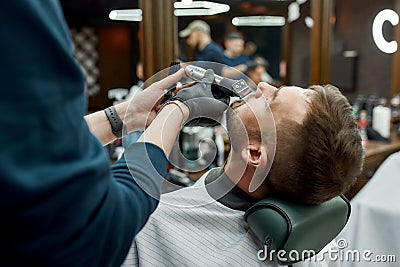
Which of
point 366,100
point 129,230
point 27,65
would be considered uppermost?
point 27,65

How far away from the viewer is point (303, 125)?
1009mm

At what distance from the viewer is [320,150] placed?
98 cm

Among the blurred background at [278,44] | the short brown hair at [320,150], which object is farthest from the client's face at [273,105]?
the blurred background at [278,44]

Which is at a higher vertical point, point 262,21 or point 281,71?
point 262,21

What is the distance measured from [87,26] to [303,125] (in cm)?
285

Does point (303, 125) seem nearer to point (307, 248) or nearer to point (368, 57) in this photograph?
point (307, 248)

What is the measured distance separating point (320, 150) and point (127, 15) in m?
2.09

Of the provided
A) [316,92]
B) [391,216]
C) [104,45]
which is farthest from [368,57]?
[316,92]

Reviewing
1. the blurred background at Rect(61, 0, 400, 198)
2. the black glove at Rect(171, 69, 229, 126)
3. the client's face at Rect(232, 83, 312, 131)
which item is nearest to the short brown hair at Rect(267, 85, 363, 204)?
the client's face at Rect(232, 83, 312, 131)

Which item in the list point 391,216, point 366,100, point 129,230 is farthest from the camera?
point 366,100

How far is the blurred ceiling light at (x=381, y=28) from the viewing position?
407 centimetres

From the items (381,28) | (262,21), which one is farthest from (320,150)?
(381,28)

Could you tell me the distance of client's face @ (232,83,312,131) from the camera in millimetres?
1036

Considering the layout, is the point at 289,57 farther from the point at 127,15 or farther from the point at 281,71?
the point at 127,15
